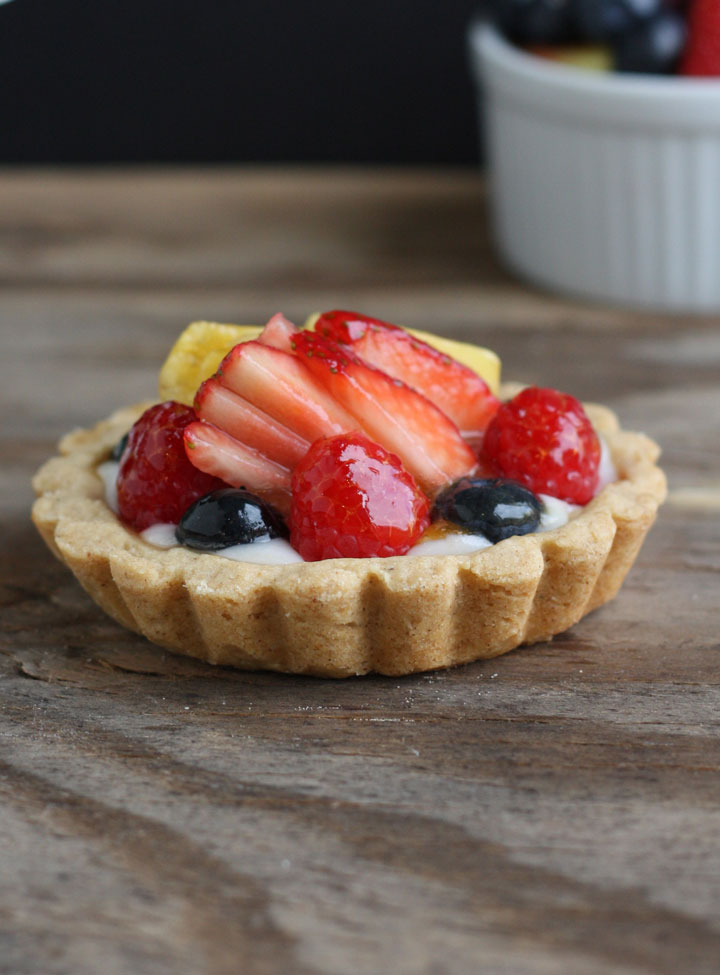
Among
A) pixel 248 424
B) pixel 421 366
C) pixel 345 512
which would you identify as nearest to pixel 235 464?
pixel 248 424

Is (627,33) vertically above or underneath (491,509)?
above

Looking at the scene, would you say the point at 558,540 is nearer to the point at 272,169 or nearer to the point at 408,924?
the point at 408,924

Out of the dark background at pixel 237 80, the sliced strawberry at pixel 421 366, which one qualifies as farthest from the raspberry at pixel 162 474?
the dark background at pixel 237 80

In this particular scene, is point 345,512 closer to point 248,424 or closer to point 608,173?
point 248,424

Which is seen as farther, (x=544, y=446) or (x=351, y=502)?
(x=544, y=446)

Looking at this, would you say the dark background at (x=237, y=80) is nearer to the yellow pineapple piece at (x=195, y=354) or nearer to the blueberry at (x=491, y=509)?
the yellow pineapple piece at (x=195, y=354)

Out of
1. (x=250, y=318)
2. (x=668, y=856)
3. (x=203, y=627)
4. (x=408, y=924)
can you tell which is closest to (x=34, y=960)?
(x=408, y=924)

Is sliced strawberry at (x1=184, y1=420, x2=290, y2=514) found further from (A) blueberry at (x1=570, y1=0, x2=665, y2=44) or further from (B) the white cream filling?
(A) blueberry at (x1=570, y1=0, x2=665, y2=44)

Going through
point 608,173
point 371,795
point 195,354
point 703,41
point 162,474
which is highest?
point 703,41
